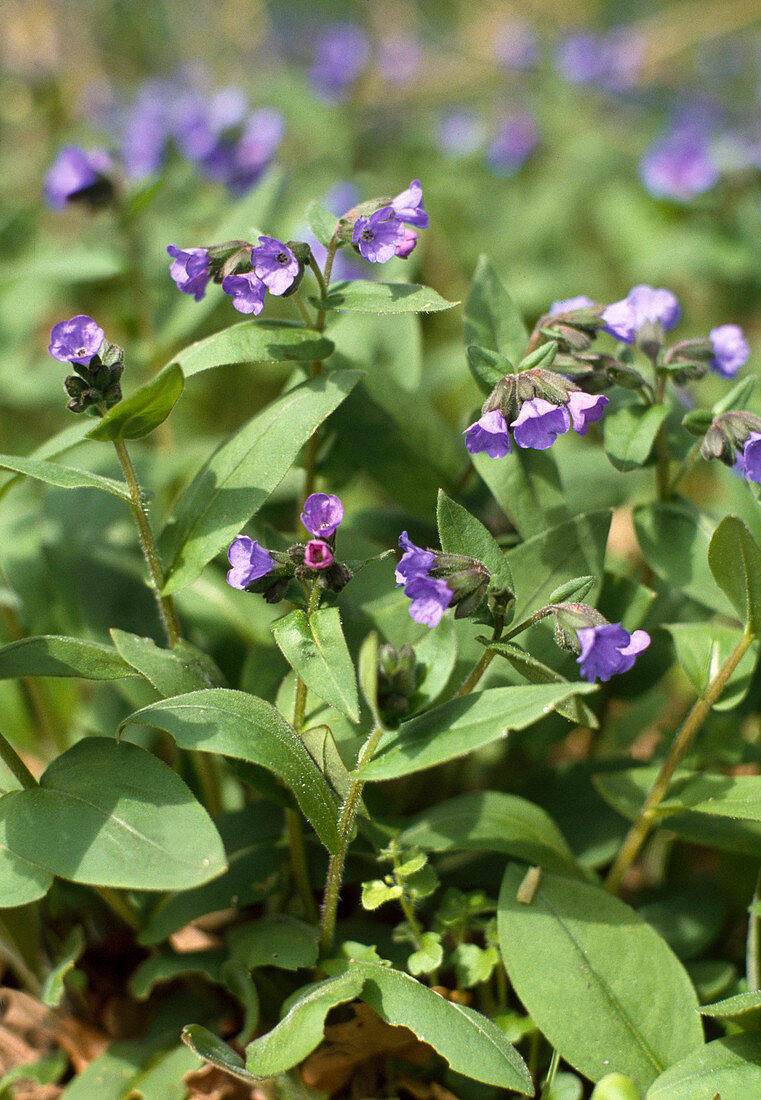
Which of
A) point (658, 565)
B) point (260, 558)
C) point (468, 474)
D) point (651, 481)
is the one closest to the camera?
point (260, 558)

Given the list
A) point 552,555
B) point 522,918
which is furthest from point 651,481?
point 522,918

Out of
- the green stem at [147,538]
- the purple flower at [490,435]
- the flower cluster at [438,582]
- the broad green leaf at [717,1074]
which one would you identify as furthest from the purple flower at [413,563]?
the broad green leaf at [717,1074]

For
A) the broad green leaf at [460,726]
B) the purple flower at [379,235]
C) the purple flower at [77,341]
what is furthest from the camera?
the purple flower at [379,235]

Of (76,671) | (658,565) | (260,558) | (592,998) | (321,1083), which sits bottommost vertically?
(321,1083)

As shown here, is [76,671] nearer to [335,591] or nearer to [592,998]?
[335,591]

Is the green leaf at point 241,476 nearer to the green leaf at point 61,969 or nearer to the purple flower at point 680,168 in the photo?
the green leaf at point 61,969

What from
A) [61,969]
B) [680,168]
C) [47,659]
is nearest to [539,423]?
[47,659]

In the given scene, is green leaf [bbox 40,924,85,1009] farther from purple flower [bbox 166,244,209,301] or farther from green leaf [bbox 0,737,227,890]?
purple flower [bbox 166,244,209,301]

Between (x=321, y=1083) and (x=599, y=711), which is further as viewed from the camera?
(x=599, y=711)
